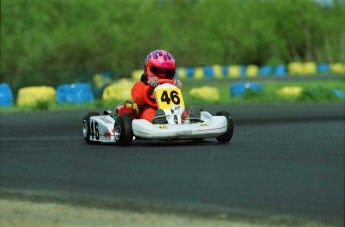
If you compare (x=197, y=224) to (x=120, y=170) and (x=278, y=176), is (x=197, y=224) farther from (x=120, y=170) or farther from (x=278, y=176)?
(x=120, y=170)

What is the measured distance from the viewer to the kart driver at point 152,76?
12531 millimetres

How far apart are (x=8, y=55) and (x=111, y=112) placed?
19.6 meters

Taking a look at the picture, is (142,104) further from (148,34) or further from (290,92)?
(148,34)

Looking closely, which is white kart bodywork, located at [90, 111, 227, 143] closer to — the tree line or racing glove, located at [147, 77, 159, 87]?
racing glove, located at [147, 77, 159, 87]

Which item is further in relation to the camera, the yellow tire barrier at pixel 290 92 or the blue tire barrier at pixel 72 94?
the yellow tire barrier at pixel 290 92

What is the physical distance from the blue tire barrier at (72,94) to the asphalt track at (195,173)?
9.26 meters

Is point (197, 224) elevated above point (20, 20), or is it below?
below

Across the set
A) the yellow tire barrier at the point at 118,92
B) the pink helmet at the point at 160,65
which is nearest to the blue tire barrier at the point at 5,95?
the yellow tire barrier at the point at 118,92

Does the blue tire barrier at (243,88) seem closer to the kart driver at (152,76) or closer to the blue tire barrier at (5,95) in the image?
the blue tire barrier at (5,95)

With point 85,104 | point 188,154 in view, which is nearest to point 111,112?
point 188,154

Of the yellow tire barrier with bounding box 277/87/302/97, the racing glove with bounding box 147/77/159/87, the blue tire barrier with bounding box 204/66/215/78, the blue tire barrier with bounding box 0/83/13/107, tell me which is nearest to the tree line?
the blue tire barrier with bounding box 204/66/215/78

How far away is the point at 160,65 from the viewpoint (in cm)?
1266

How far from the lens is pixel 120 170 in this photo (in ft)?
32.2

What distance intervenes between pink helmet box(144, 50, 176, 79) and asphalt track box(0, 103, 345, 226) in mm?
899
